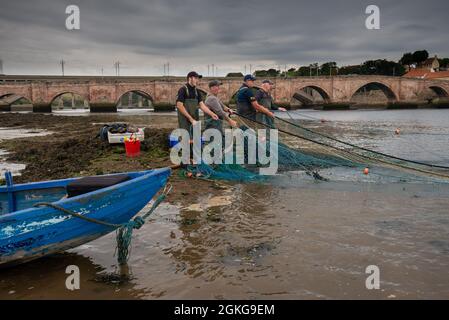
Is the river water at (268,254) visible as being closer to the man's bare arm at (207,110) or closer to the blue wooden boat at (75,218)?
the blue wooden boat at (75,218)

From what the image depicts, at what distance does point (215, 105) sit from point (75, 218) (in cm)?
594

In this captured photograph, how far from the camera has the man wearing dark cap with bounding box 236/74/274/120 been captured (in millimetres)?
10734

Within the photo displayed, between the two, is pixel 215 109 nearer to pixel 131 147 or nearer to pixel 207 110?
pixel 207 110

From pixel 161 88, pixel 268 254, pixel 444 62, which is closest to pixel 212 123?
pixel 268 254

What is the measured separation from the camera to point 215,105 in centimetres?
1002

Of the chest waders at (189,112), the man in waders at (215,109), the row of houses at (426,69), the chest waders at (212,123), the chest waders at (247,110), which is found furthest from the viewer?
the row of houses at (426,69)

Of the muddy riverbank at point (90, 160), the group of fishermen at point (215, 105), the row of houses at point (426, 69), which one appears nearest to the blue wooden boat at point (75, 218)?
the muddy riverbank at point (90, 160)

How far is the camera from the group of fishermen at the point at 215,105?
9.45 metres

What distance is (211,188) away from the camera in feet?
30.8

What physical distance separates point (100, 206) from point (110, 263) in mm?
935

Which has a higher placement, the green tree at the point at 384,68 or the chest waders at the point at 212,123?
the green tree at the point at 384,68

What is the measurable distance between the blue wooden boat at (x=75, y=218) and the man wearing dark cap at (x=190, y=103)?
13.1 ft

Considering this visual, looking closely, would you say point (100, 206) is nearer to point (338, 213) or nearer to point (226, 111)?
point (338, 213)
